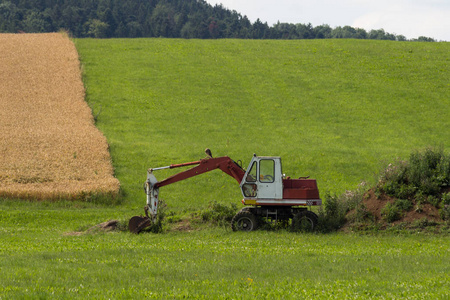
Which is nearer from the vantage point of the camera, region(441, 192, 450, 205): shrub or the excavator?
region(441, 192, 450, 205): shrub

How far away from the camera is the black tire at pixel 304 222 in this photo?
21.1 meters

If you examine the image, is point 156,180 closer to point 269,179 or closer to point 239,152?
point 269,179

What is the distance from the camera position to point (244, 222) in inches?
858

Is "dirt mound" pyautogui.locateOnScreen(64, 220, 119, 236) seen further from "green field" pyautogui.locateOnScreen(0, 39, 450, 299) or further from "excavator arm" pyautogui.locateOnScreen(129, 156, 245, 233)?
"excavator arm" pyautogui.locateOnScreen(129, 156, 245, 233)

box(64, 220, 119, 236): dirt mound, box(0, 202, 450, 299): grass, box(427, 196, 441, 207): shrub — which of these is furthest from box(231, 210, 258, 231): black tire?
box(427, 196, 441, 207): shrub

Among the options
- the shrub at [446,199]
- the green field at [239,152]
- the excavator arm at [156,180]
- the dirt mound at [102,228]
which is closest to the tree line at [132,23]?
the green field at [239,152]

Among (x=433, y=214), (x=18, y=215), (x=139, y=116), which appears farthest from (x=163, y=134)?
(x=433, y=214)

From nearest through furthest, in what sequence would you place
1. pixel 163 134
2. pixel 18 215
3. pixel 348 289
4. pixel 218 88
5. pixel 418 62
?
pixel 348 289, pixel 18 215, pixel 163 134, pixel 218 88, pixel 418 62

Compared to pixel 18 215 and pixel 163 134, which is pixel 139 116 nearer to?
pixel 163 134

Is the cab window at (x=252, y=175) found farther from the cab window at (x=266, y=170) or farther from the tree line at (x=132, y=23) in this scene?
the tree line at (x=132, y=23)

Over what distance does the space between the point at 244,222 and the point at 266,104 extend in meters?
32.2

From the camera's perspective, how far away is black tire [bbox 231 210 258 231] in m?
21.6

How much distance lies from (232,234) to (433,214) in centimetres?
794

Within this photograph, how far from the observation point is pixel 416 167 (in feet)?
70.7
